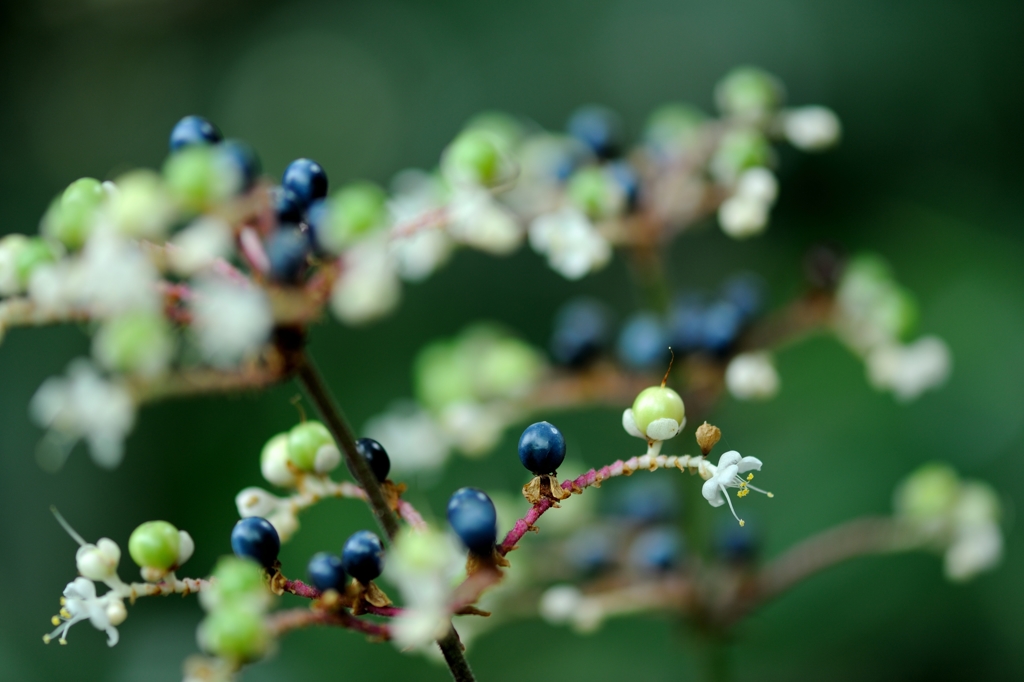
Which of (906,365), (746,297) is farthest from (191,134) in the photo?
(906,365)

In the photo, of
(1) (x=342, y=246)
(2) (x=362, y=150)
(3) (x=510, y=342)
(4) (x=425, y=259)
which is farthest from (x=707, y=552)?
(2) (x=362, y=150)

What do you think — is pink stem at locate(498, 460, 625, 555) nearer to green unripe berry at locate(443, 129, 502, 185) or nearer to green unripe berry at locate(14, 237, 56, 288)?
green unripe berry at locate(443, 129, 502, 185)

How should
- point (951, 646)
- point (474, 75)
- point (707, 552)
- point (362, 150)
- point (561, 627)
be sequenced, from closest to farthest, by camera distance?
1. point (707, 552)
2. point (951, 646)
3. point (561, 627)
4. point (474, 75)
5. point (362, 150)

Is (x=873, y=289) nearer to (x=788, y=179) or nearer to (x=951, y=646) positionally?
(x=951, y=646)

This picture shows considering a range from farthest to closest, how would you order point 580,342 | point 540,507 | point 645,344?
point 580,342, point 645,344, point 540,507

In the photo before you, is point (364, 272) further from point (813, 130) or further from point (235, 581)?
point (813, 130)

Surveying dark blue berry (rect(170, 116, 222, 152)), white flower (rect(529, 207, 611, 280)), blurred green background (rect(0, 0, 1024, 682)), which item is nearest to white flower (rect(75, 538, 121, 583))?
dark blue berry (rect(170, 116, 222, 152))

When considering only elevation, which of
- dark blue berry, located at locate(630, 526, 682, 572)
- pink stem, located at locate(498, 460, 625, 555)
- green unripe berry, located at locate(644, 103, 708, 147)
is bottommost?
pink stem, located at locate(498, 460, 625, 555)
